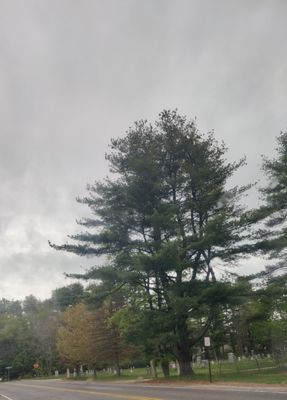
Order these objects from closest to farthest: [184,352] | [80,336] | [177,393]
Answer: [177,393]
[184,352]
[80,336]

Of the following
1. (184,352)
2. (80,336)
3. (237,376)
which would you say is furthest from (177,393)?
(80,336)

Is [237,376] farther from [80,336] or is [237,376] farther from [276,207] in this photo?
[80,336]

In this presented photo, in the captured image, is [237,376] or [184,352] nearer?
[237,376]

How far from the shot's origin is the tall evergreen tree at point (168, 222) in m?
29.4

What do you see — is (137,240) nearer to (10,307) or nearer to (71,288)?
(71,288)

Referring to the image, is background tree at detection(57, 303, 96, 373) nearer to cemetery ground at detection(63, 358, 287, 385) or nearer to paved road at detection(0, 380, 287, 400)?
cemetery ground at detection(63, 358, 287, 385)

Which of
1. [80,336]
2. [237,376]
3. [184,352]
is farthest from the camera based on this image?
[80,336]

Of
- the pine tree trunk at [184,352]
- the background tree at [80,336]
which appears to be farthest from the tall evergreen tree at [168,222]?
the background tree at [80,336]

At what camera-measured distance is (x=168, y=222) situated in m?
30.7

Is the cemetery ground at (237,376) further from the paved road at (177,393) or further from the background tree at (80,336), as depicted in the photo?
the background tree at (80,336)

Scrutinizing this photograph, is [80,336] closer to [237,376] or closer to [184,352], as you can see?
[184,352]

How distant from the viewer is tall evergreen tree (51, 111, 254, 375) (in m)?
29.4

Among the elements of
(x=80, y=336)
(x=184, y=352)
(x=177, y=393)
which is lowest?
(x=177, y=393)

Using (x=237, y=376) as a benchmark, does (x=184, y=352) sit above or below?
above
